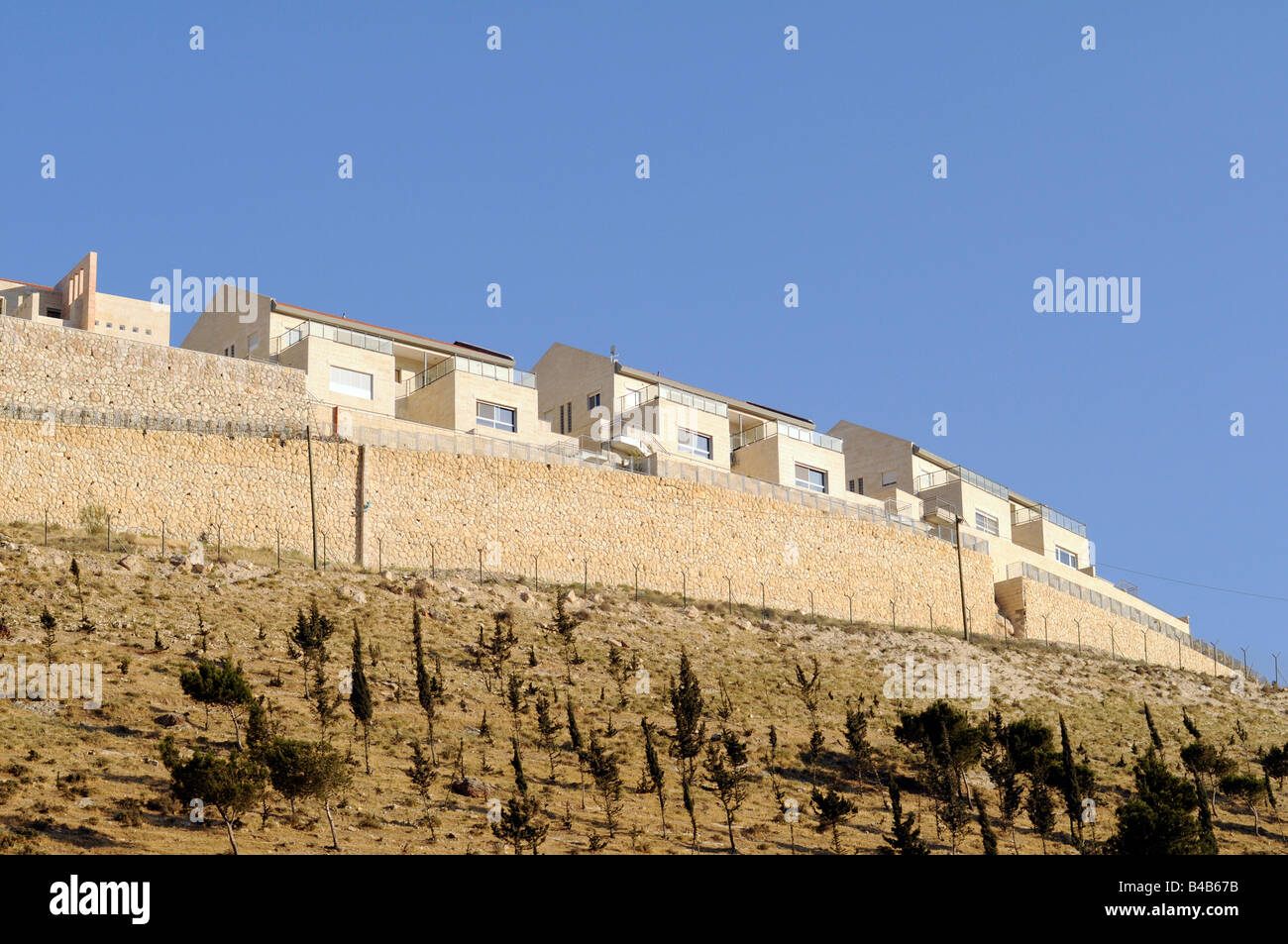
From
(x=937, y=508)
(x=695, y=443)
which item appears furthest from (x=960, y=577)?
(x=695, y=443)

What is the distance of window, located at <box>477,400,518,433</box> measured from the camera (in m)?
54.7

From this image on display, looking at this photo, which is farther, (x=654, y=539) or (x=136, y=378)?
(x=654, y=539)

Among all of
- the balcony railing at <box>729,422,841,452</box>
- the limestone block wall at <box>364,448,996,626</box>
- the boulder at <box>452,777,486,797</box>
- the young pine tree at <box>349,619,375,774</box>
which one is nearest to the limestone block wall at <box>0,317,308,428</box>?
the limestone block wall at <box>364,448,996,626</box>

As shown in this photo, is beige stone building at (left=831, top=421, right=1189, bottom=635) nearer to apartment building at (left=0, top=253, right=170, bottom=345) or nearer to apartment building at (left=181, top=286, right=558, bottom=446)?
apartment building at (left=181, top=286, right=558, bottom=446)

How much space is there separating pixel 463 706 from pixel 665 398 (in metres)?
28.4

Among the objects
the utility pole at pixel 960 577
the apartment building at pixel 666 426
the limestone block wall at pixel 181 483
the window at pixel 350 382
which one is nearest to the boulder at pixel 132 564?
the limestone block wall at pixel 181 483

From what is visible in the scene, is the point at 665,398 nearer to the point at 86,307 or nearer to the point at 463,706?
the point at 86,307

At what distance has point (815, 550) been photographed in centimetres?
5728

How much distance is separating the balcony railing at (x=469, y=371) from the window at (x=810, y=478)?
12700mm

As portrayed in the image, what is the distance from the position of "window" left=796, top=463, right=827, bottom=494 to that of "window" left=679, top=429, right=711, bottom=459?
3964 mm

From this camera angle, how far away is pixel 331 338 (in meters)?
52.8

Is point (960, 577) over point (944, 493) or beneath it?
beneath

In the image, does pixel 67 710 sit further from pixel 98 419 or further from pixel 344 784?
pixel 98 419

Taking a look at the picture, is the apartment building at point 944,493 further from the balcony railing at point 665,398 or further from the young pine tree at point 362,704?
the young pine tree at point 362,704
